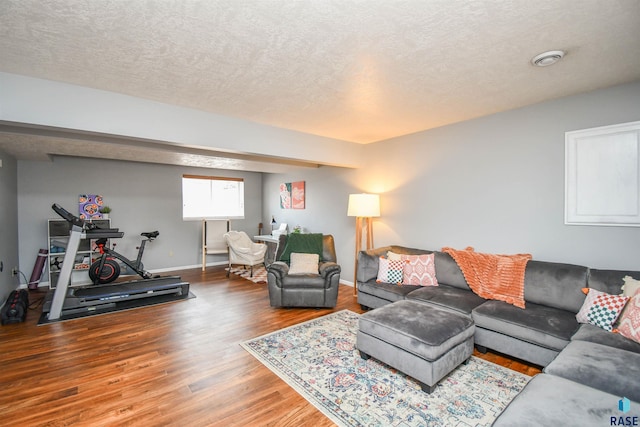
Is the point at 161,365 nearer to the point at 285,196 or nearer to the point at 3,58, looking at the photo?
the point at 3,58

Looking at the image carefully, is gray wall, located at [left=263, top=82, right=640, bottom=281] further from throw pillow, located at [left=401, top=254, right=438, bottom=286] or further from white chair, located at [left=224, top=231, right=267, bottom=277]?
white chair, located at [left=224, top=231, right=267, bottom=277]

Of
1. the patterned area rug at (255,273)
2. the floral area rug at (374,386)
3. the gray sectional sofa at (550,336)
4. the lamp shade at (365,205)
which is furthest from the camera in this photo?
the patterned area rug at (255,273)

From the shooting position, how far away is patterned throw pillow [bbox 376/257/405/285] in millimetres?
3727

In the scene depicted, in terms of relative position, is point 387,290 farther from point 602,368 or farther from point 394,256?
point 602,368

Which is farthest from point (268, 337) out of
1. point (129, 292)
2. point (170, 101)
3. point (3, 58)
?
point (3, 58)

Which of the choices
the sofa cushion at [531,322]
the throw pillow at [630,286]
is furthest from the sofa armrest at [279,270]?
the throw pillow at [630,286]

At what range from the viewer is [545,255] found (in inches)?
122

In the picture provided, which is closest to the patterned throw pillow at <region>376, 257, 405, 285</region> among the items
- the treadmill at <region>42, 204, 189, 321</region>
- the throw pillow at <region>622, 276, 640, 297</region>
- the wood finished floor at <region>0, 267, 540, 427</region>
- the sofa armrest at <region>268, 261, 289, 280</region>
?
the wood finished floor at <region>0, 267, 540, 427</region>

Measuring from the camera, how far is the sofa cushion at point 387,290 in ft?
11.2

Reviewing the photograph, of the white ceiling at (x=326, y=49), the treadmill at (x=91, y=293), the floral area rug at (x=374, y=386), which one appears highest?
the white ceiling at (x=326, y=49)

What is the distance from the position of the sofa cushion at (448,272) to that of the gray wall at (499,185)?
0.32m

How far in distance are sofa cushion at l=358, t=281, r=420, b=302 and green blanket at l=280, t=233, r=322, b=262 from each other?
1.04 metres

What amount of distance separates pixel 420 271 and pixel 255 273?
11.7 feet

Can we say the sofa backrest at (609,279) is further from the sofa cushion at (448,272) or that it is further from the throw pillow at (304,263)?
the throw pillow at (304,263)
